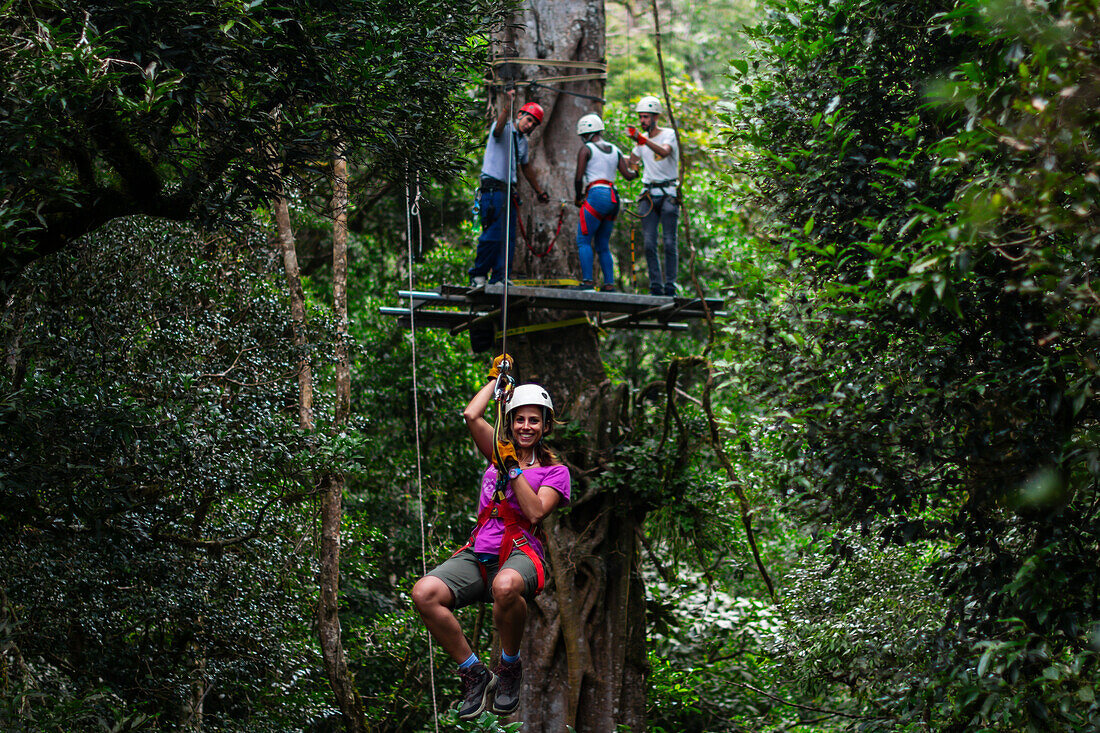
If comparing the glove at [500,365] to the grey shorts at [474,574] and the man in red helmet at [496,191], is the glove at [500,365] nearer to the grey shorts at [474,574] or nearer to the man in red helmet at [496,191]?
the grey shorts at [474,574]

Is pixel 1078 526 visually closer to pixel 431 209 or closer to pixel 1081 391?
pixel 1081 391

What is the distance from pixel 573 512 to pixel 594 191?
2.53 metres

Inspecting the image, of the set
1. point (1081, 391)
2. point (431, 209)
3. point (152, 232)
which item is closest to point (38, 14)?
point (152, 232)

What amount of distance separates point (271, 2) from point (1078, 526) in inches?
160

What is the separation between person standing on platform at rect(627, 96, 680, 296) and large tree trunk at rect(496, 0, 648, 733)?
0.74 meters

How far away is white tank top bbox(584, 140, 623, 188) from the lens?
779cm

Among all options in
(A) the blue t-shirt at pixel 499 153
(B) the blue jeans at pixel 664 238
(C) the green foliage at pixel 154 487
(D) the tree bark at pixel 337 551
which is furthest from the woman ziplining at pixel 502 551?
(D) the tree bark at pixel 337 551

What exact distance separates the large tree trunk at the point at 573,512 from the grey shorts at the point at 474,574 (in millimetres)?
3016

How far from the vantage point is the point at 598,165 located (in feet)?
25.7

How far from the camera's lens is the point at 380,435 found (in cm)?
1139

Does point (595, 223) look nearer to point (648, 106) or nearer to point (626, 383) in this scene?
point (648, 106)

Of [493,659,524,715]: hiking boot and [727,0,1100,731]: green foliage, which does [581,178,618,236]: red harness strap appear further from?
[493,659,524,715]: hiking boot

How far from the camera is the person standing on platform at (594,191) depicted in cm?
774

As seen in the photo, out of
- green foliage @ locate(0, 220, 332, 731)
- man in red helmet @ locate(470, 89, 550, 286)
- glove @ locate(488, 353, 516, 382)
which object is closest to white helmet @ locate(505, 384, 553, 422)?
glove @ locate(488, 353, 516, 382)
